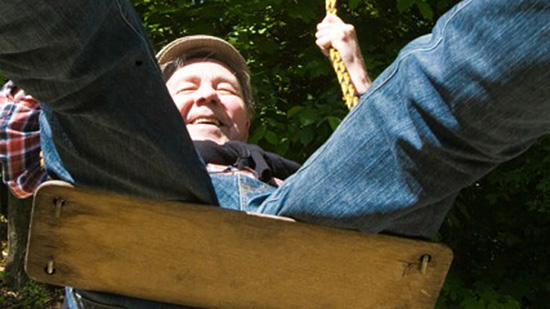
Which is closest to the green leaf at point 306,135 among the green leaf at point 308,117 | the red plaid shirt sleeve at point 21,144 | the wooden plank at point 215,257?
the green leaf at point 308,117

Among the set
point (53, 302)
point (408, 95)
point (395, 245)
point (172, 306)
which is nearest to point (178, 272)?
point (172, 306)

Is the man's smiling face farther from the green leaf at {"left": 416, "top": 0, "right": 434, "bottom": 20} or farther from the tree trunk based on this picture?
the tree trunk

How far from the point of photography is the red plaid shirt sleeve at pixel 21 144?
2041 mm

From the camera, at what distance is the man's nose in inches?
95.0

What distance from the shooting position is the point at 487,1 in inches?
45.8

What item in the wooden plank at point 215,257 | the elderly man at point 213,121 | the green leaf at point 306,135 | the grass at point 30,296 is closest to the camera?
the wooden plank at point 215,257

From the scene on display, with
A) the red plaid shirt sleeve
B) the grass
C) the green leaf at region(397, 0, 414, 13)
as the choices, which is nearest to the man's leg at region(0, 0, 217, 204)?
the red plaid shirt sleeve

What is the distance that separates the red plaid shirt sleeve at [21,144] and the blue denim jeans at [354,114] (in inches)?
17.3

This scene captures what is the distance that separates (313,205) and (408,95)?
1.04ft

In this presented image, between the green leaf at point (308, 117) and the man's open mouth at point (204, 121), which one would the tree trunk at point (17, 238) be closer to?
the green leaf at point (308, 117)

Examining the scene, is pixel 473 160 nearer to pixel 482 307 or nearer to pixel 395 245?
pixel 395 245

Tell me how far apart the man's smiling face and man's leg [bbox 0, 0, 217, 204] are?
2.55 ft

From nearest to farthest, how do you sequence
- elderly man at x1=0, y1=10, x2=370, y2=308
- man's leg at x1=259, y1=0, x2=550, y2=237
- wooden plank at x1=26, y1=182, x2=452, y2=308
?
man's leg at x1=259, y1=0, x2=550, y2=237 → wooden plank at x1=26, y1=182, x2=452, y2=308 → elderly man at x1=0, y1=10, x2=370, y2=308

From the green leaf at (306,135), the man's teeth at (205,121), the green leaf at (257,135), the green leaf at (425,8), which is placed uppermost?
the man's teeth at (205,121)
